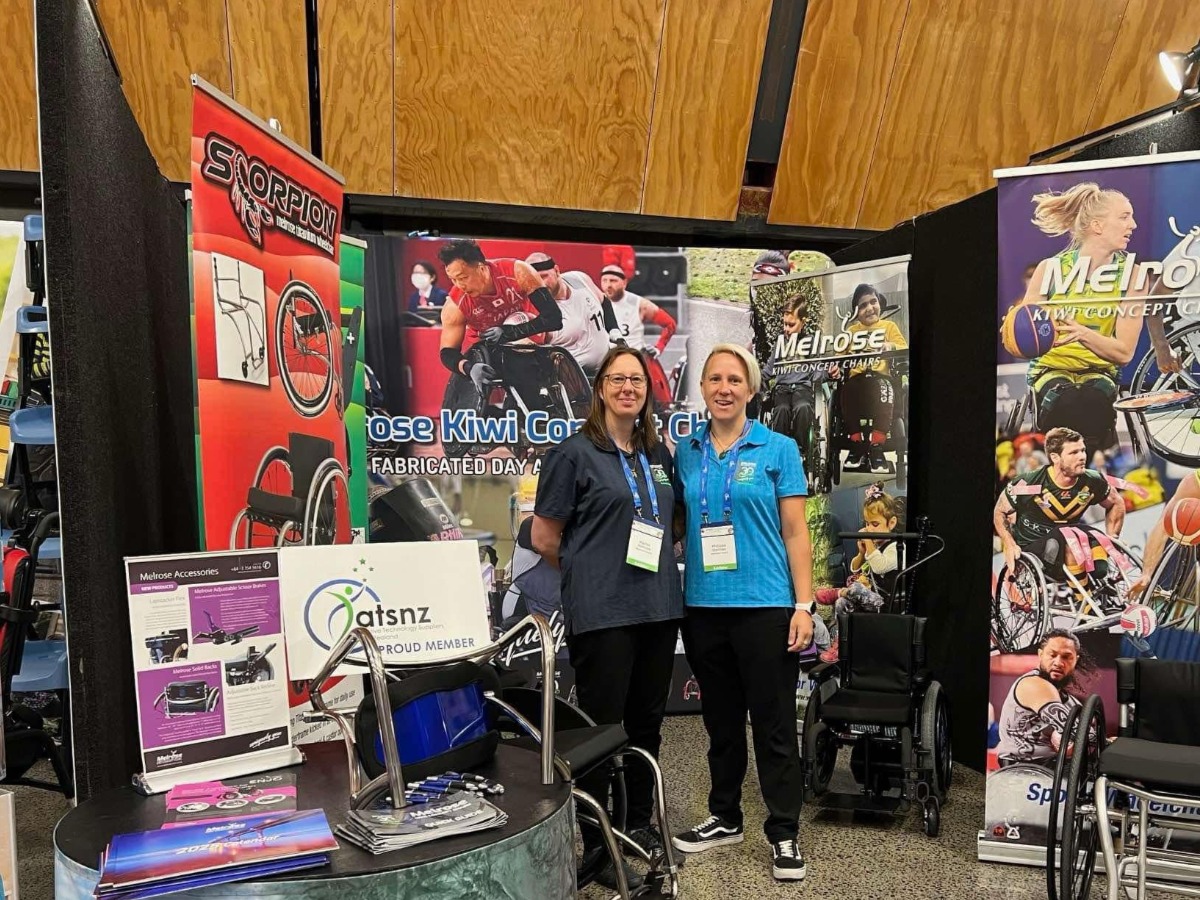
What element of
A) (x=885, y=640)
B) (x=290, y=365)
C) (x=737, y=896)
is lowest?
(x=737, y=896)

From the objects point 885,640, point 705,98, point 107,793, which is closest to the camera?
point 107,793

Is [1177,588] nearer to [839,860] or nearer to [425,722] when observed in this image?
[839,860]

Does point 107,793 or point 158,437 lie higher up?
point 158,437

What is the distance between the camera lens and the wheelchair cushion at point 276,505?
266cm

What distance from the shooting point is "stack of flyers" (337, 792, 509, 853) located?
1482 mm

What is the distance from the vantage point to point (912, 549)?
14.3 feet

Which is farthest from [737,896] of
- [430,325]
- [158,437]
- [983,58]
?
[983,58]

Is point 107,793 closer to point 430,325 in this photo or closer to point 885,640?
point 885,640

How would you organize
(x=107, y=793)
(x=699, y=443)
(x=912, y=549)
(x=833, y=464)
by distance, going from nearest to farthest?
(x=107, y=793) → (x=699, y=443) → (x=912, y=549) → (x=833, y=464)

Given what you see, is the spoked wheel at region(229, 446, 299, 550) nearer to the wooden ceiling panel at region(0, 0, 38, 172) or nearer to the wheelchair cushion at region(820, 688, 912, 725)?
the wheelchair cushion at region(820, 688, 912, 725)

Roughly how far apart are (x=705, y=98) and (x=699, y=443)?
3256mm

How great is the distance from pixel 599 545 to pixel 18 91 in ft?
14.6

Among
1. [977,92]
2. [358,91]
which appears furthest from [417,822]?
[977,92]

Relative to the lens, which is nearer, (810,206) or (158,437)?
(158,437)
